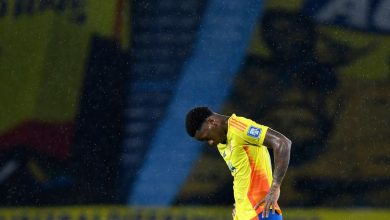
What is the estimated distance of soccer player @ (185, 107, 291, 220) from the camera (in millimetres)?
5352

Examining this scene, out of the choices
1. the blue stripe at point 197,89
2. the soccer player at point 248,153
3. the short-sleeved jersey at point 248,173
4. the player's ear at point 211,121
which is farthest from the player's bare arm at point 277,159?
the blue stripe at point 197,89

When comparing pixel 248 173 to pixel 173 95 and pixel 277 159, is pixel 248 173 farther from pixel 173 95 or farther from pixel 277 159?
pixel 173 95

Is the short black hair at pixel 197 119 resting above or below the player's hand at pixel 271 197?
Answer: above

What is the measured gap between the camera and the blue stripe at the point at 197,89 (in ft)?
27.7

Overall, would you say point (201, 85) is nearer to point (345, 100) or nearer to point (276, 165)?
point (345, 100)

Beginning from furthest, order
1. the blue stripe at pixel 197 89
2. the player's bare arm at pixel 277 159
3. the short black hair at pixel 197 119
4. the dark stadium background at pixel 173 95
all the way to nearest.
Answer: the blue stripe at pixel 197 89 < the dark stadium background at pixel 173 95 < the short black hair at pixel 197 119 < the player's bare arm at pixel 277 159

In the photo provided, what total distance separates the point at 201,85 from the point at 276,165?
3182mm

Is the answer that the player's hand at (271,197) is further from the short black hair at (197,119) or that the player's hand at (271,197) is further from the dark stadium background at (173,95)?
the dark stadium background at (173,95)

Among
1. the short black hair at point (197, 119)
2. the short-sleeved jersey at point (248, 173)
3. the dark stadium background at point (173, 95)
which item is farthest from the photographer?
the dark stadium background at point (173, 95)

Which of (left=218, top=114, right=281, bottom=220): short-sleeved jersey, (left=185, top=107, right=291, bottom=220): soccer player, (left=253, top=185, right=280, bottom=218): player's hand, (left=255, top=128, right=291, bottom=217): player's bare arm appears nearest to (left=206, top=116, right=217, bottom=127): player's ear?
(left=185, top=107, right=291, bottom=220): soccer player

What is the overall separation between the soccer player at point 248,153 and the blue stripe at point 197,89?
2.63 metres

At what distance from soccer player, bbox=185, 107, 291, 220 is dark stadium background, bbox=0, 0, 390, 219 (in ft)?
8.86

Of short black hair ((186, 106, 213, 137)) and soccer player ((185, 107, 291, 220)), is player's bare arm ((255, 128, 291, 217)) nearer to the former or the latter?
soccer player ((185, 107, 291, 220))

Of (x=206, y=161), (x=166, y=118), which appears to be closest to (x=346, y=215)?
(x=206, y=161)
